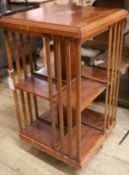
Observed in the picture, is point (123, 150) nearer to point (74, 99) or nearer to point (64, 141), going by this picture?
point (64, 141)

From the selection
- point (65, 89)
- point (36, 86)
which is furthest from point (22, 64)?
point (65, 89)

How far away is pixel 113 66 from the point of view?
133 centimetres

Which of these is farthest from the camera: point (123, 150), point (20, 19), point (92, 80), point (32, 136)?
point (123, 150)

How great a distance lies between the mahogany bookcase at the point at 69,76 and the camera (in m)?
1.00

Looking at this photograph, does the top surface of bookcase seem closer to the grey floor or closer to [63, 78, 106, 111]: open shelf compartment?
[63, 78, 106, 111]: open shelf compartment

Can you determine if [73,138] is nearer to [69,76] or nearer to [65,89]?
[65,89]

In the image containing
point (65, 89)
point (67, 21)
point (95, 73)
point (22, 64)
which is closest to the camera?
point (67, 21)

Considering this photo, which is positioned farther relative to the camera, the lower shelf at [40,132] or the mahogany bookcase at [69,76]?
the lower shelf at [40,132]

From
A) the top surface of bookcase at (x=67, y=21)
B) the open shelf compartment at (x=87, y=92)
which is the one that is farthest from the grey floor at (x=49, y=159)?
the top surface of bookcase at (x=67, y=21)

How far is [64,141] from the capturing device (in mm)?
1379

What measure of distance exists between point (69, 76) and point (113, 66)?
41 cm

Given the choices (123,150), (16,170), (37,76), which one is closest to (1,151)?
(16,170)

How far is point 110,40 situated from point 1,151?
1.07 meters

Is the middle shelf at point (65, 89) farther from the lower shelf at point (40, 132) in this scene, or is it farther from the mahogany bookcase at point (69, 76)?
the lower shelf at point (40, 132)
